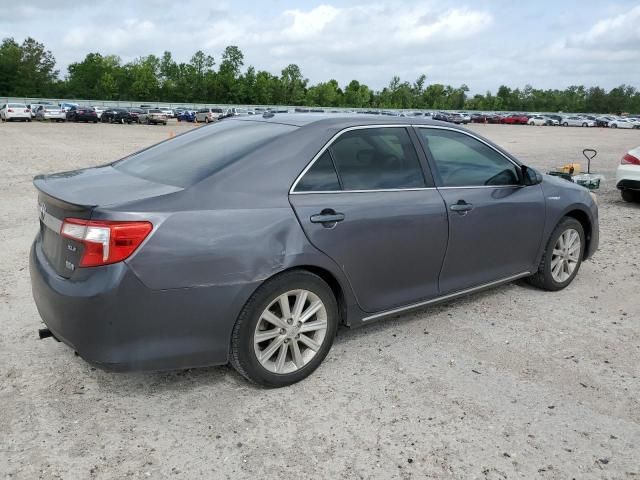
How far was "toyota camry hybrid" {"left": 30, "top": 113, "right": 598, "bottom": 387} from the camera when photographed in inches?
116

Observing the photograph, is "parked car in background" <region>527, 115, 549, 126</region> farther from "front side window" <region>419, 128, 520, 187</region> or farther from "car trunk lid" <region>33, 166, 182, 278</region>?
"car trunk lid" <region>33, 166, 182, 278</region>

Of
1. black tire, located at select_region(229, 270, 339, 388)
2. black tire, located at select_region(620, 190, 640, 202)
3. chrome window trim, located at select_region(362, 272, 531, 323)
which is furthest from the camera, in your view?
black tire, located at select_region(620, 190, 640, 202)

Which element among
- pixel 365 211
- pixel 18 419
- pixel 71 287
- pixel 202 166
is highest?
pixel 202 166

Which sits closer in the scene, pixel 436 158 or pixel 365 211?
pixel 365 211

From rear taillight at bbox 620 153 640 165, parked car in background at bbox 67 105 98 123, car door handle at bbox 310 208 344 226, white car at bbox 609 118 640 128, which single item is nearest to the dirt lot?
car door handle at bbox 310 208 344 226

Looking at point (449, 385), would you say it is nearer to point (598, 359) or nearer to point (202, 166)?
point (598, 359)

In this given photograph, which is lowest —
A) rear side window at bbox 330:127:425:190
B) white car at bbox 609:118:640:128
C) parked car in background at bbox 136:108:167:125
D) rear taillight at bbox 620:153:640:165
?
parked car in background at bbox 136:108:167:125

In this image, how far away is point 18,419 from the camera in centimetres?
312

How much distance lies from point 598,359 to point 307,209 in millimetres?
2294

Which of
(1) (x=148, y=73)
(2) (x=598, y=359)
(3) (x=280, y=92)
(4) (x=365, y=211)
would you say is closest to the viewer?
(4) (x=365, y=211)

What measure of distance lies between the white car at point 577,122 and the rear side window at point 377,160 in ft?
282

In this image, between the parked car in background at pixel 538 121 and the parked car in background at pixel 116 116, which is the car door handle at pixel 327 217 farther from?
the parked car in background at pixel 538 121

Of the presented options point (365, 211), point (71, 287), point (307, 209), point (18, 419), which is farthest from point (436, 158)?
point (18, 419)

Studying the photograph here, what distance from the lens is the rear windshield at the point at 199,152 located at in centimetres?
343
